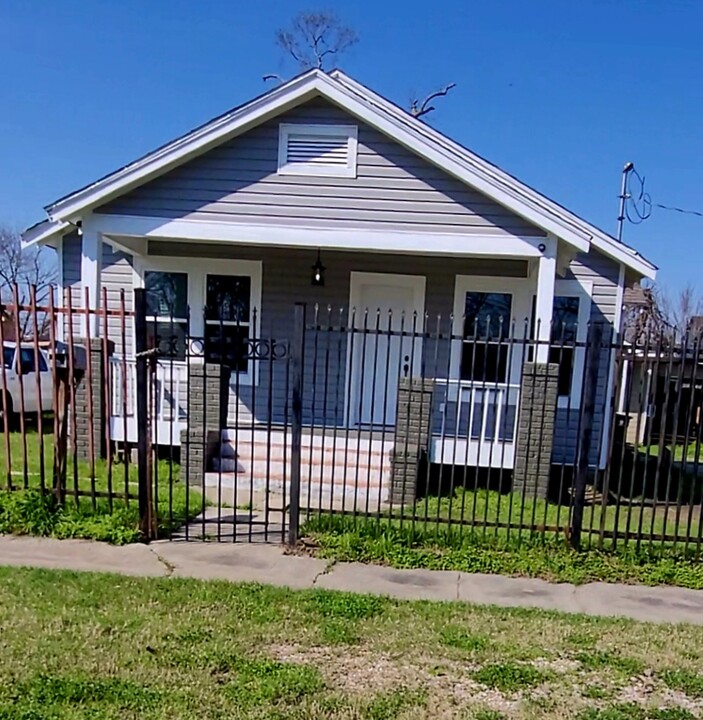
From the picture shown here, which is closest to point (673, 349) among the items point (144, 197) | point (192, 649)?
point (192, 649)

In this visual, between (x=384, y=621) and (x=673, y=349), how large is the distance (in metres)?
3.40

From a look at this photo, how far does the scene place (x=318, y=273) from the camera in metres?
9.69

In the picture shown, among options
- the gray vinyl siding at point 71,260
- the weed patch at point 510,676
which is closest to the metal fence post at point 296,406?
the weed patch at point 510,676

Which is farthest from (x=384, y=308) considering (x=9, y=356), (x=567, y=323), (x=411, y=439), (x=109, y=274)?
(x=9, y=356)

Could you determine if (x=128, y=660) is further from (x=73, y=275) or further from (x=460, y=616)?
(x=73, y=275)

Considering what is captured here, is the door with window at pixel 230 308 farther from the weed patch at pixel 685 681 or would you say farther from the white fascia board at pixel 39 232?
the weed patch at pixel 685 681

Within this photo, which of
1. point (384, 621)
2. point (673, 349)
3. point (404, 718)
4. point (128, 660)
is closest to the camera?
point (404, 718)

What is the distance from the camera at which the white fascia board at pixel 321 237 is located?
26.1 ft

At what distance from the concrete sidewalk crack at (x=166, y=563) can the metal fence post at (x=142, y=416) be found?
30 cm

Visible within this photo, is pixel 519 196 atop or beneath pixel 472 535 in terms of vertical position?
atop

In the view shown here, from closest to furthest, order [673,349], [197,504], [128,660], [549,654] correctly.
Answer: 1. [128,660]
2. [549,654]
3. [673,349]
4. [197,504]

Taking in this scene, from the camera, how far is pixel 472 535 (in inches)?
223

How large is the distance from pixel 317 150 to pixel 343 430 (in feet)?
13.1

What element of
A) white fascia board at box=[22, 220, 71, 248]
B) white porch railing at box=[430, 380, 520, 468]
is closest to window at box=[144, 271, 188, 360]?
white fascia board at box=[22, 220, 71, 248]
